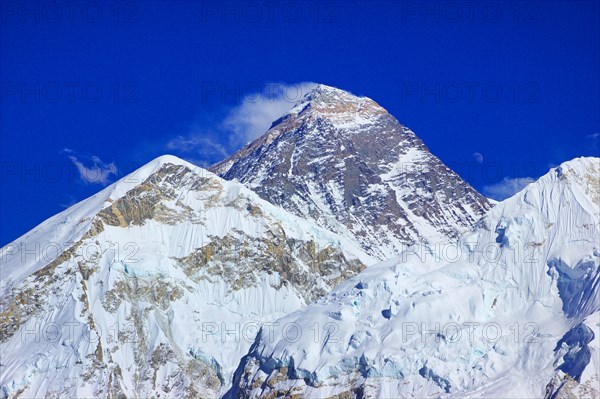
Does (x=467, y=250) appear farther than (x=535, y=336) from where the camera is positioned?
Yes

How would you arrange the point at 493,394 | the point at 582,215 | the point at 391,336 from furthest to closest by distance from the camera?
the point at 582,215 < the point at 391,336 < the point at 493,394

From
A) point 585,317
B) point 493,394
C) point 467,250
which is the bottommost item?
point 493,394

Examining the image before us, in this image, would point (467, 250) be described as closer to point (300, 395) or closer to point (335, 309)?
point (335, 309)

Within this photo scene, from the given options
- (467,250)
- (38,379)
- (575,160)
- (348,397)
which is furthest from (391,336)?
(38,379)

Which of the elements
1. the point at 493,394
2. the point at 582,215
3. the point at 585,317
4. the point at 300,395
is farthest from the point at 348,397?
the point at 582,215

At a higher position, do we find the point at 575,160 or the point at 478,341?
the point at 575,160

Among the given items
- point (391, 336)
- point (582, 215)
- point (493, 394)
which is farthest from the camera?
point (582, 215)
